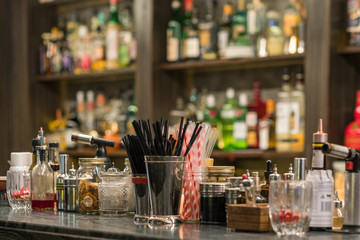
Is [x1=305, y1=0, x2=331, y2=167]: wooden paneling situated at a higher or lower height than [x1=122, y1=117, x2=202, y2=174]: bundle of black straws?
Result: higher

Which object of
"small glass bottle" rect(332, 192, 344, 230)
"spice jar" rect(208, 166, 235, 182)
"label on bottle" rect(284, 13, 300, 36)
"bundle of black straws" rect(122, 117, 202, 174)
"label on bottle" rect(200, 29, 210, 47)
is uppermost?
"label on bottle" rect(284, 13, 300, 36)

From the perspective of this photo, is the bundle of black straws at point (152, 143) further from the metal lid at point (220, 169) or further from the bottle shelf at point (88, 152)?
the bottle shelf at point (88, 152)

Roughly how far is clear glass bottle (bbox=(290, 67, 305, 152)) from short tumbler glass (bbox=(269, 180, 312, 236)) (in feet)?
5.51

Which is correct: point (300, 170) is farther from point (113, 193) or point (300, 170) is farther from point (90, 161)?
Result: point (90, 161)

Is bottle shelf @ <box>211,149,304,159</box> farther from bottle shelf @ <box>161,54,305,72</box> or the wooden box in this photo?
the wooden box

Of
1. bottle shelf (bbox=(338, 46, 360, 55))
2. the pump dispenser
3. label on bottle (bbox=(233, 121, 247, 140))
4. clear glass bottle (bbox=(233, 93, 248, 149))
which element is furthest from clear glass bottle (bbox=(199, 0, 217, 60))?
the pump dispenser

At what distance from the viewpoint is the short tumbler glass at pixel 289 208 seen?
1.25 metres

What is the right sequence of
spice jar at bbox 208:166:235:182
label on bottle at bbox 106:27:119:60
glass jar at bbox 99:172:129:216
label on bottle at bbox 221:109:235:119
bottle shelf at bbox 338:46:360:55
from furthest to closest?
1. label on bottle at bbox 106:27:119:60
2. label on bottle at bbox 221:109:235:119
3. bottle shelf at bbox 338:46:360:55
4. glass jar at bbox 99:172:129:216
5. spice jar at bbox 208:166:235:182

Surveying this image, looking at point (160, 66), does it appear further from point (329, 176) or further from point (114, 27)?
point (329, 176)

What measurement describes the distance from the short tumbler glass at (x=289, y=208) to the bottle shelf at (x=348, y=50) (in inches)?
62.0

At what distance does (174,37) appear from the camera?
131 inches

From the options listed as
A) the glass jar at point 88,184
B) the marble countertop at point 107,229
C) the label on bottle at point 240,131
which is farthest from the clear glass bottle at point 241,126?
the marble countertop at point 107,229

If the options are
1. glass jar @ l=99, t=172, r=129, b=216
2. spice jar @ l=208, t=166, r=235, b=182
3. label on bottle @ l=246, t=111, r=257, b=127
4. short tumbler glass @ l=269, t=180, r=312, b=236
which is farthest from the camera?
label on bottle @ l=246, t=111, r=257, b=127

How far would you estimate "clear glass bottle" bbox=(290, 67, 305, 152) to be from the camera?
293 centimetres
